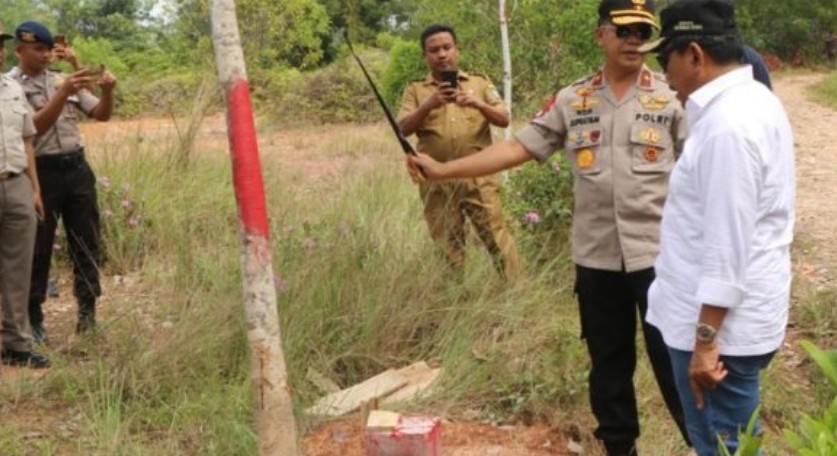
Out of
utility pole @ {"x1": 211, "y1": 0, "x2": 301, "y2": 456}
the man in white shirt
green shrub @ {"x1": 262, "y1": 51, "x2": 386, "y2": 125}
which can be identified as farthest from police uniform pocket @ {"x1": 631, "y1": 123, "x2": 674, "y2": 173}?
green shrub @ {"x1": 262, "y1": 51, "x2": 386, "y2": 125}

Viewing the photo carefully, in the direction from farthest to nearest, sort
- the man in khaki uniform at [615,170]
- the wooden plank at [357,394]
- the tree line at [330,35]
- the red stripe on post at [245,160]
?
the tree line at [330,35], the wooden plank at [357,394], the man in khaki uniform at [615,170], the red stripe on post at [245,160]

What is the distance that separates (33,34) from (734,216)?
12.5 feet

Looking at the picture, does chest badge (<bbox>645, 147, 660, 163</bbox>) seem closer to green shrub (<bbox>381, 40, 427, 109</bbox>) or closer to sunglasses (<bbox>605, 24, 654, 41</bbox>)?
sunglasses (<bbox>605, 24, 654, 41</bbox>)

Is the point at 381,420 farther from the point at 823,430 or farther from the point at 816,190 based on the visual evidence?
the point at 816,190

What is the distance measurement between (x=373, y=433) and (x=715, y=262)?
1318 mm

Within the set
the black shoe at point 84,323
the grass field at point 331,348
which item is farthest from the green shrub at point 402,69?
the black shoe at point 84,323

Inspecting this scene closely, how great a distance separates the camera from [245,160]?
3.00m

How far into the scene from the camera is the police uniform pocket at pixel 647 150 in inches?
138

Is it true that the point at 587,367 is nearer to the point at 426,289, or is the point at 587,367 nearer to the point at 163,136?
the point at 426,289

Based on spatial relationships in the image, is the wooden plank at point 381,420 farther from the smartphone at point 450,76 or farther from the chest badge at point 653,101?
the smartphone at point 450,76

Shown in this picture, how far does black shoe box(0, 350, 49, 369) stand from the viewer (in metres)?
4.83

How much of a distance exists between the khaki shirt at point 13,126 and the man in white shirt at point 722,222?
312cm

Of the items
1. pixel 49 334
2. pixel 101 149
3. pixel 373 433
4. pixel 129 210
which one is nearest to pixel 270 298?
pixel 373 433

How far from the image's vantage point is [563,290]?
5.36 m
